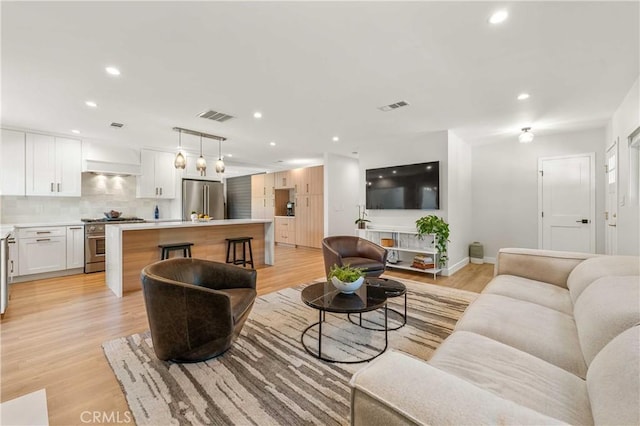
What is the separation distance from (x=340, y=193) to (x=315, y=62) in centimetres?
468

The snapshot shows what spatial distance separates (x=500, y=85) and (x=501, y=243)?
3806mm

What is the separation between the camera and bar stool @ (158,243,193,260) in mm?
4160

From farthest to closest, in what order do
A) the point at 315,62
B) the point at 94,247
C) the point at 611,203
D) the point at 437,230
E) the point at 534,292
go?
the point at 94,247
the point at 437,230
the point at 611,203
the point at 315,62
the point at 534,292

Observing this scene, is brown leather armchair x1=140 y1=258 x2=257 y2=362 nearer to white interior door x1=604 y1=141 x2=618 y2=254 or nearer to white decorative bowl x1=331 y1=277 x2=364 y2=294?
white decorative bowl x1=331 y1=277 x2=364 y2=294

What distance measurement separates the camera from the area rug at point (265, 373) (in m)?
1.62

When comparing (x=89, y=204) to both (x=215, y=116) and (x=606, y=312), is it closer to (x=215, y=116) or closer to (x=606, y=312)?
(x=215, y=116)

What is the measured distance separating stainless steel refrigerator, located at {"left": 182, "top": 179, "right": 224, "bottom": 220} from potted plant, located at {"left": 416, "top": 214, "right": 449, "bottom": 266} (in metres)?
4.87

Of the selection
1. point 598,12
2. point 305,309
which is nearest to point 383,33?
point 598,12

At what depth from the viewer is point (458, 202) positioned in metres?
5.28

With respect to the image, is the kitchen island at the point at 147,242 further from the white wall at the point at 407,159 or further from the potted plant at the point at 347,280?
the potted plant at the point at 347,280

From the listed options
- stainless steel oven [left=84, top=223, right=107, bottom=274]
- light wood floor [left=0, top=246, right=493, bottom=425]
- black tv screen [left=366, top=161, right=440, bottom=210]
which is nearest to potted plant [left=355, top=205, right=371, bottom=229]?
black tv screen [left=366, top=161, right=440, bottom=210]

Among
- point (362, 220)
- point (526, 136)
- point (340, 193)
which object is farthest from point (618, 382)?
point (340, 193)

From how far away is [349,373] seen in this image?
1987mm

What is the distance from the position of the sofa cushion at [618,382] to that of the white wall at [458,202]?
401 centimetres
